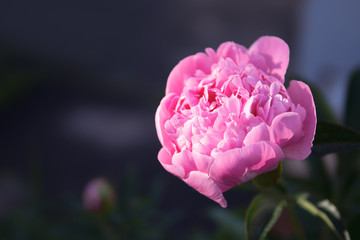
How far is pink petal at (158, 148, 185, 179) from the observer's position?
1.17 ft

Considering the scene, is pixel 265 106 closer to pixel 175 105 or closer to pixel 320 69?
pixel 175 105

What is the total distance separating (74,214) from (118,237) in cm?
12

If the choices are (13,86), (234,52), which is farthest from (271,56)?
(13,86)

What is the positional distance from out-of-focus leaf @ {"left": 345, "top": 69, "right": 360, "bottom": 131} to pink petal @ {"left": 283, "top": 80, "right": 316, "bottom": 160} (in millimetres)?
207

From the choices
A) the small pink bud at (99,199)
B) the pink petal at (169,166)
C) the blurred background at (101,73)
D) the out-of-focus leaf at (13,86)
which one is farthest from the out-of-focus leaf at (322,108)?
the out-of-focus leaf at (13,86)

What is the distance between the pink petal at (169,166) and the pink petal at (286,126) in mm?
80

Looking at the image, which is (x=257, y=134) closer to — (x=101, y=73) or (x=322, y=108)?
(x=322, y=108)

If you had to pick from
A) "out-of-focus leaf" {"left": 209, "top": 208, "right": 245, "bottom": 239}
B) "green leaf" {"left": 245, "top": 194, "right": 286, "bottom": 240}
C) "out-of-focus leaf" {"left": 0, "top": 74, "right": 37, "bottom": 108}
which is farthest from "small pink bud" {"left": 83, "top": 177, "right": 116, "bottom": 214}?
"out-of-focus leaf" {"left": 0, "top": 74, "right": 37, "bottom": 108}

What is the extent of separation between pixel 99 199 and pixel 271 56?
0.41 m

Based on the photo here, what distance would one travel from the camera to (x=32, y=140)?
6.66 feet

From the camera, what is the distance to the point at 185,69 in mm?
416

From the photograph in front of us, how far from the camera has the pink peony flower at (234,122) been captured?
1.13 ft

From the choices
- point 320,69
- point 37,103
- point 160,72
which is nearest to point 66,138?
point 37,103

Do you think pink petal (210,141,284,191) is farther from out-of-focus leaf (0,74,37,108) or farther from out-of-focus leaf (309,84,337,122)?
out-of-focus leaf (0,74,37,108)
